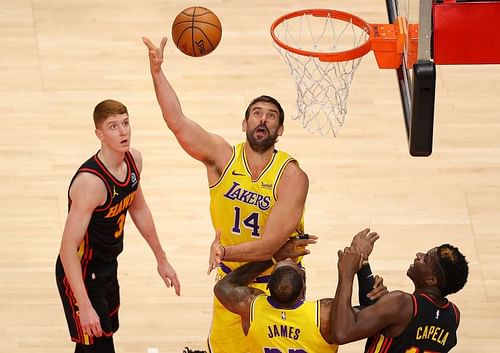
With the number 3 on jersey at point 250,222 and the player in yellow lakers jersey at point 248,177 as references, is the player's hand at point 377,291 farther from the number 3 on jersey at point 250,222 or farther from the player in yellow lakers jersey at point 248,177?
the number 3 on jersey at point 250,222

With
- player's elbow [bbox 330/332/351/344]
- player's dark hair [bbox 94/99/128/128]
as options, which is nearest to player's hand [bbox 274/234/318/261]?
player's elbow [bbox 330/332/351/344]

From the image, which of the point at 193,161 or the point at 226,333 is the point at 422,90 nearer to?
the point at 226,333

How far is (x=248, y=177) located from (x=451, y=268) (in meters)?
1.20

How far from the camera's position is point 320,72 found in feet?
25.0

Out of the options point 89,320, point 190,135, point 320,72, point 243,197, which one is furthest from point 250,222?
point 320,72

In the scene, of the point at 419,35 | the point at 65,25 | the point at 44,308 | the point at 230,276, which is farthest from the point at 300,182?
the point at 65,25

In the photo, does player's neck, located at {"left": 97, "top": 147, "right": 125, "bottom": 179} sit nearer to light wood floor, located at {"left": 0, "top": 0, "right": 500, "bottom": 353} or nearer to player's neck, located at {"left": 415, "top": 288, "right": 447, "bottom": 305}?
light wood floor, located at {"left": 0, "top": 0, "right": 500, "bottom": 353}

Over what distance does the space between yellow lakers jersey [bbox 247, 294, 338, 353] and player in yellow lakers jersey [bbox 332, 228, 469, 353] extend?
3.7 inches

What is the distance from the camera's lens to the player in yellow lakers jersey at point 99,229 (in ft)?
17.5

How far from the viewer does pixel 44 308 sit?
667cm

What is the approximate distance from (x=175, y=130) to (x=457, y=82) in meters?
3.57

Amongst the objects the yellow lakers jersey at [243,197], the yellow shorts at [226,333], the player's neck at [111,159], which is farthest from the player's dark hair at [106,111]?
the yellow shorts at [226,333]

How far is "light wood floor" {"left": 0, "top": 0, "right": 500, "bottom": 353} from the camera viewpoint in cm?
673

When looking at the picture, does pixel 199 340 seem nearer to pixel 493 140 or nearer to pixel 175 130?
pixel 175 130
